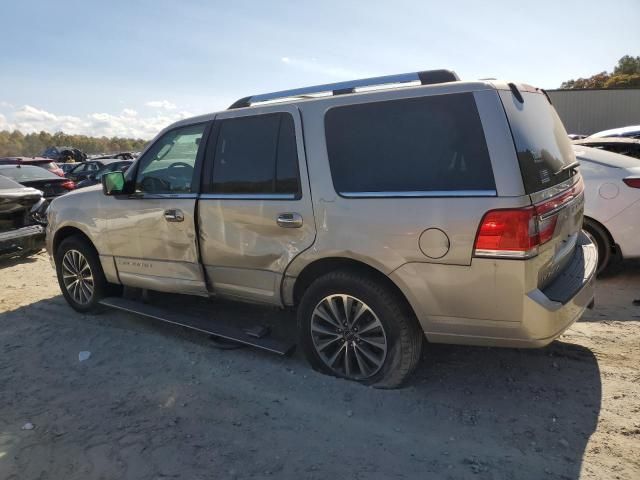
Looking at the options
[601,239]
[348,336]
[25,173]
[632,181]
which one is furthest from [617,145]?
[25,173]

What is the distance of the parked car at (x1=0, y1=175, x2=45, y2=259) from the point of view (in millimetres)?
7180

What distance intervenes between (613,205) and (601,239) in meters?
0.39

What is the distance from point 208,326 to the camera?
4094 mm

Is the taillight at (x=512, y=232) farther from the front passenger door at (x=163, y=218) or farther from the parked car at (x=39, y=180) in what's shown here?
the parked car at (x=39, y=180)

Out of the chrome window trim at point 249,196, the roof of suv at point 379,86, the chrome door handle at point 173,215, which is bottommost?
the chrome door handle at point 173,215

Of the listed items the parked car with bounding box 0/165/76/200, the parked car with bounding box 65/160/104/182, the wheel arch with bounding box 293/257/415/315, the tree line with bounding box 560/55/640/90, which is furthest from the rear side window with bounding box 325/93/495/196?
the tree line with bounding box 560/55/640/90

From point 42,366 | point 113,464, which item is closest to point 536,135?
point 113,464

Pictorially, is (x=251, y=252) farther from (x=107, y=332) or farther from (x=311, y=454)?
(x=107, y=332)

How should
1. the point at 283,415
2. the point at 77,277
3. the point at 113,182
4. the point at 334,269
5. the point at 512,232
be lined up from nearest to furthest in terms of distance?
the point at 512,232 → the point at 283,415 → the point at 334,269 → the point at 113,182 → the point at 77,277

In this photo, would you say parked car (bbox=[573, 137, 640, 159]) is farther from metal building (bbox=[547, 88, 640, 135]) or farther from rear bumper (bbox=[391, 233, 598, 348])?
metal building (bbox=[547, 88, 640, 135])

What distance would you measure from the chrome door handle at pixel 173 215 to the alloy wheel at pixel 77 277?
1351mm

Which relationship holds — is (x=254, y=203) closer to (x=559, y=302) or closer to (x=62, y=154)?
(x=559, y=302)

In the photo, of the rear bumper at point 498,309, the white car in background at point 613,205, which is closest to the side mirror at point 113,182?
the rear bumper at point 498,309

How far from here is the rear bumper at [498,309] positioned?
275 cm
